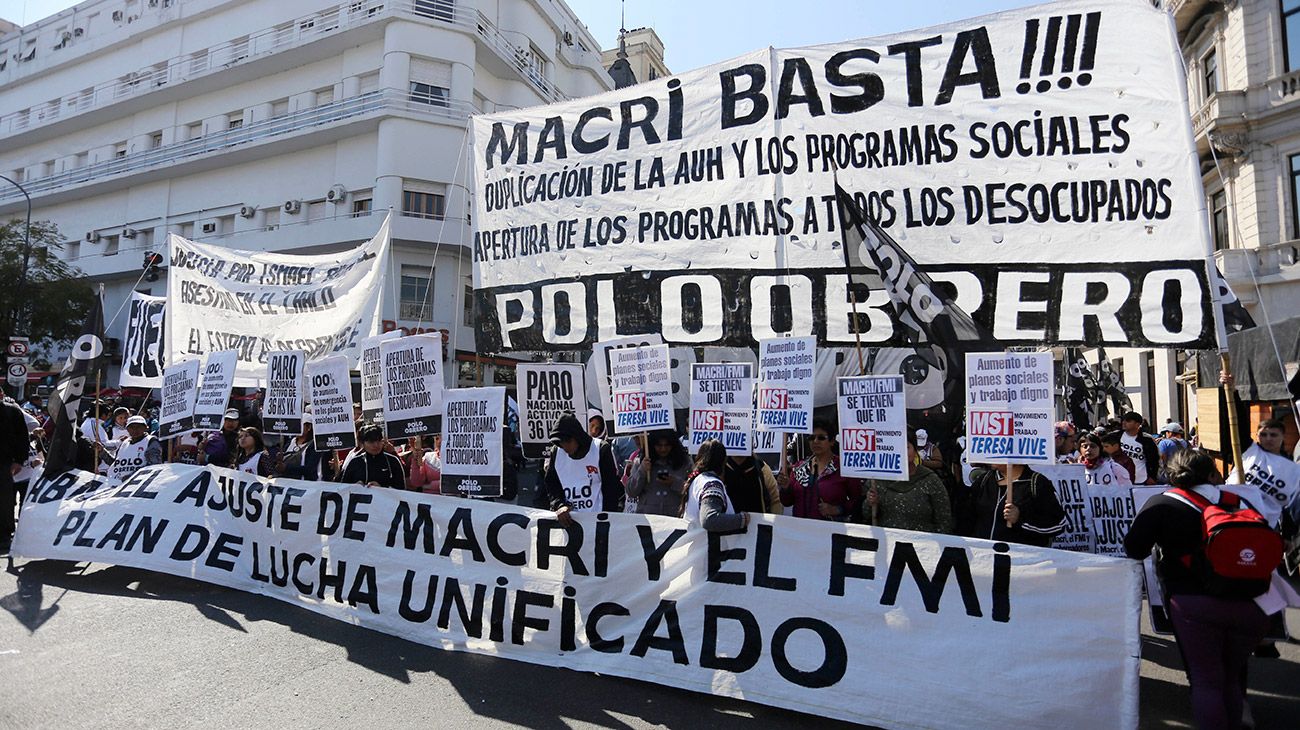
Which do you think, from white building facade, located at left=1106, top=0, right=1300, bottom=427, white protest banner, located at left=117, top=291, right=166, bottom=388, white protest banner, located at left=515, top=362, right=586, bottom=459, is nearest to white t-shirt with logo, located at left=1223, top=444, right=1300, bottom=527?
white protest banner, located at left=515, top=362, right=586, bottom=459

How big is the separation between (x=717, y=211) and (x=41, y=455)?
959 cm

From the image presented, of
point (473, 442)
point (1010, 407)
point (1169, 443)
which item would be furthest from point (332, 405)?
point (1169, 443)

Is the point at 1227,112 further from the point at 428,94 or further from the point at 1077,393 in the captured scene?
the point at 428,94

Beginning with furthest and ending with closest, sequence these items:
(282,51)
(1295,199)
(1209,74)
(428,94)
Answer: (282,51), (428,94), (1209,74), (1295,199)

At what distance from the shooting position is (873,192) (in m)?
5.67

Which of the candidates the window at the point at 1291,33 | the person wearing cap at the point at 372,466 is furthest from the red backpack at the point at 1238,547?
the window at the point at 1291,33

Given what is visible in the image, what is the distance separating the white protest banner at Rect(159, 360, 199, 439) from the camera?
26.2 ft

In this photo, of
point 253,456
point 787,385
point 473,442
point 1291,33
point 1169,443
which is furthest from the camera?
point 1291,33

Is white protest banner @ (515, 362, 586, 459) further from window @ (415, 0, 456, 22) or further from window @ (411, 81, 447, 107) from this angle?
window @ (415, 0, 456, 22)

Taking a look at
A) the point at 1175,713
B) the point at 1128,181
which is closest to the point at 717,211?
the point at 1128,181

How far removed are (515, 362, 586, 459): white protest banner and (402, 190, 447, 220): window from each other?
→ 2275 cm

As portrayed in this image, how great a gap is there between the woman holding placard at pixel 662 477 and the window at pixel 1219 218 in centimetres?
2009

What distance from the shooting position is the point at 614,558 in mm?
5031

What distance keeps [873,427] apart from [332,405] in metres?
4.95
